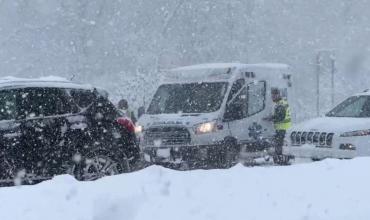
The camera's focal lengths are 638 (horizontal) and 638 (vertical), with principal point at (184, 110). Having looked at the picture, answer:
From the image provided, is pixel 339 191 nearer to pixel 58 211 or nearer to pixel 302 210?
pixel 302 210

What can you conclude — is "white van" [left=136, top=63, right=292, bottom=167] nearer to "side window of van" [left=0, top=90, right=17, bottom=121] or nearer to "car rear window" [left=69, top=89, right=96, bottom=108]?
"car rear window" [left=69, top=89, right=96, bottom=108]

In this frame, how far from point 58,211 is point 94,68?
1591 inches

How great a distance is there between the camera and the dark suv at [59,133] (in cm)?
766

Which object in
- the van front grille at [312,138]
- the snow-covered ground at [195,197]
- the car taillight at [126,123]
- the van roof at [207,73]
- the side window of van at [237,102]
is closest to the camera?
the snow-covered ground at [195,197]

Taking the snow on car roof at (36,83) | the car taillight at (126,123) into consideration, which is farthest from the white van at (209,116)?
the snow on car roof at (36,83)

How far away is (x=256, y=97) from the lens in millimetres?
12734

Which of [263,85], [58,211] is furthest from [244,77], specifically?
[58,211]

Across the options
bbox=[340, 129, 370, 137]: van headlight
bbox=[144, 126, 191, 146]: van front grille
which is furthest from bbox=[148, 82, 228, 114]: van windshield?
bbox=[340, 129, 370, 137]: van headlight

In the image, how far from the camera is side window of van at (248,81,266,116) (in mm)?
12539

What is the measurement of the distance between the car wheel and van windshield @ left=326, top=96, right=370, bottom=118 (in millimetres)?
4972

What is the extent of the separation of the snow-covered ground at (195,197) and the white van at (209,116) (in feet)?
18.9

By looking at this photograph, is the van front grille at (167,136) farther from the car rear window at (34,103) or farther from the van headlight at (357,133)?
the car rear window at (34,103)

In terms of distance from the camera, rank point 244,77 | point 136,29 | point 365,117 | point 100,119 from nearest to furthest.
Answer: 1. point 100,119
2. point 365,117
3. point 244,77
4. point 136,29

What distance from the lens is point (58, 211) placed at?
491 cm
